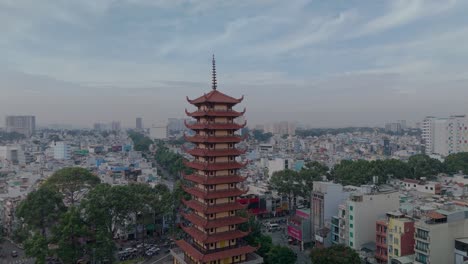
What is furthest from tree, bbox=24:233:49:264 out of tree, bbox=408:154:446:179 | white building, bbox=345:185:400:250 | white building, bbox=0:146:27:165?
white building, bbox=0:146:27:165

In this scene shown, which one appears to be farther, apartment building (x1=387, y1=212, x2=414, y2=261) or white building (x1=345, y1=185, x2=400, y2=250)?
white building (x1=345, y1=185, x2=400, y2=250)

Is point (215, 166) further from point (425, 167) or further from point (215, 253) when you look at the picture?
point (425, 167)

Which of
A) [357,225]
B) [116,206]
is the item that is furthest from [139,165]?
[357,225]

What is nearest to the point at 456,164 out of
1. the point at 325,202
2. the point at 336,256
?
the point at 325,202

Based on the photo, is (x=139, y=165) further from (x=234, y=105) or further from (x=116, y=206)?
(x=234, y=105)

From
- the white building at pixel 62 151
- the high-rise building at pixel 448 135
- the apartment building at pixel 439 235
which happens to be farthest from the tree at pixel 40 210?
the high-rise building at pixel 448 135

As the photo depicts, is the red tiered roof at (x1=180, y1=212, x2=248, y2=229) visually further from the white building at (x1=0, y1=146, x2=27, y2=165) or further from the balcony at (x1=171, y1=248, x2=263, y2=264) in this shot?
the white building at (x1=0, y1=146, x2=27, y2=165)
